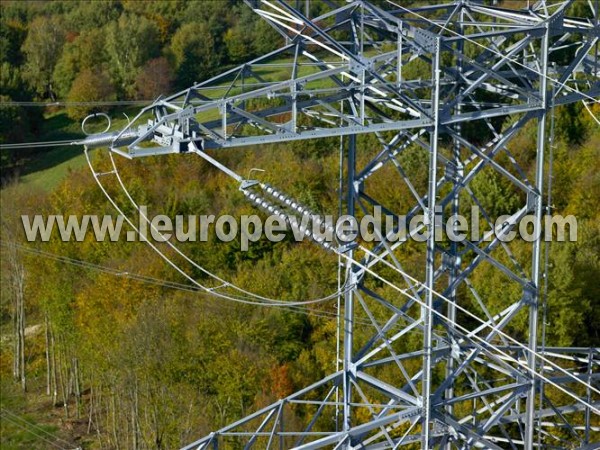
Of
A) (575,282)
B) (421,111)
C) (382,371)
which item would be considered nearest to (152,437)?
(382,371)

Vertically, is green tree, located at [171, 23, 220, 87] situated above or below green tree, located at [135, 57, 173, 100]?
above

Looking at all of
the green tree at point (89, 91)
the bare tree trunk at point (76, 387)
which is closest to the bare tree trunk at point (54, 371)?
the bare tree trunk at point (76, 387)

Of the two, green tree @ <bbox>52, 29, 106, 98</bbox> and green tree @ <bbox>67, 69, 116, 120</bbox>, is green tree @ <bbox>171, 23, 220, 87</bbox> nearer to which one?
green tree @ <bbox>67, 69, 116, 120</bbox>

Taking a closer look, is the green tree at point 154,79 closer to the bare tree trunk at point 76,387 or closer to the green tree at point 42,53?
the green tree at point 42,53

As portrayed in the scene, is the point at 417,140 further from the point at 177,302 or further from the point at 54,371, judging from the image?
the point at 54,371

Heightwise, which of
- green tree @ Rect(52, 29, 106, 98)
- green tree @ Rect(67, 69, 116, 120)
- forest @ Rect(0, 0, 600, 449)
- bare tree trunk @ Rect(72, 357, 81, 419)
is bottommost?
bare tree trunk @ Rect(72, 357, 81, 419)

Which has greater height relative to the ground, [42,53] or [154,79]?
[42,53]

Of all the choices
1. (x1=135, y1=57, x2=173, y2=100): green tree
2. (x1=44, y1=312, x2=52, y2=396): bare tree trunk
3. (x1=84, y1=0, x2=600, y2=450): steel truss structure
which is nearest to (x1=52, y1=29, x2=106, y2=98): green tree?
(x1=135, y1=57, x2=173, y2=100): green tree

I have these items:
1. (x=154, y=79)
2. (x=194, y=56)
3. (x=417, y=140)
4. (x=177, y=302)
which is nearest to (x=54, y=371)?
(x=177, y=302)

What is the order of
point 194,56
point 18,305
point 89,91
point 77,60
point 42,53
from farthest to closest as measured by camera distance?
1. point 42,53
2. point 77,60
3. point 194,56
4. point 89,91
5. point 18,305
